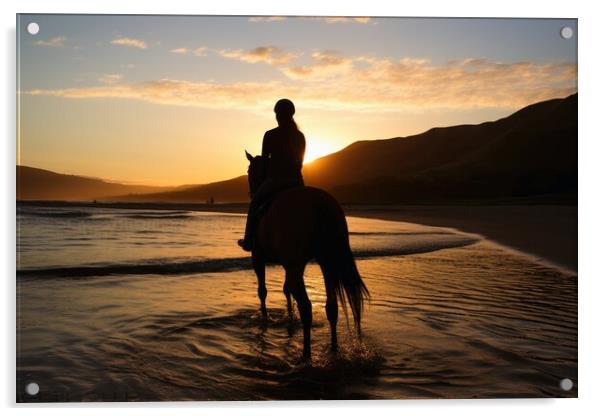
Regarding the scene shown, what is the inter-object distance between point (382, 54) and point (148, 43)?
2.96 m

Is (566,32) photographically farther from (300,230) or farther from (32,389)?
(32,389)

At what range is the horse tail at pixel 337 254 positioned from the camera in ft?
16.1

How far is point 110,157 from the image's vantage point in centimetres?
664

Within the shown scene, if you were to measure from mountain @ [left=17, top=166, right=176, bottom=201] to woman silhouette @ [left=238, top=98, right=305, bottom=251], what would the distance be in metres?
2.77

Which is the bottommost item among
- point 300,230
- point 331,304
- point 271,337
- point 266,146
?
point 271,337

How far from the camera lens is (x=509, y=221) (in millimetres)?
18750

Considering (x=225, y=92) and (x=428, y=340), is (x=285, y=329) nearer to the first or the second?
(x=428, y=340)

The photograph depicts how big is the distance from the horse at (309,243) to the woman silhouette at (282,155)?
21cm

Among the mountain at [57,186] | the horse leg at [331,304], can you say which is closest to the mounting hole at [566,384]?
the horse leg at [331,304]

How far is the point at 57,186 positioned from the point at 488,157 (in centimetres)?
869

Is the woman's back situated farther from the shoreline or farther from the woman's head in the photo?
the shoreline

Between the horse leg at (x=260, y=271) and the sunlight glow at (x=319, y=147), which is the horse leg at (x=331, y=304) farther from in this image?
the sunlight glow at (x=319, y=147)

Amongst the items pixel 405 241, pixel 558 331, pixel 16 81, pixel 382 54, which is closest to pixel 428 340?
pixel 558 331

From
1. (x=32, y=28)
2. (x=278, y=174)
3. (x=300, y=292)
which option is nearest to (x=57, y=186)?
(x=32, y=28)
